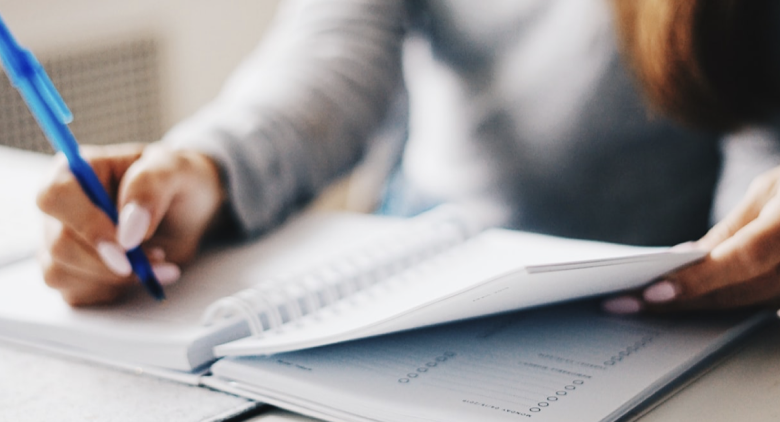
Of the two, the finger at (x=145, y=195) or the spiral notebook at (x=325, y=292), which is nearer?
the spiral notebook at (x=325, y=292)

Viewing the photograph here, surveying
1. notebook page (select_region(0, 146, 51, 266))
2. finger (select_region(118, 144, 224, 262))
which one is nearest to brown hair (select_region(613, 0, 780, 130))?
finger (select_region(118, 144, 224, 262))

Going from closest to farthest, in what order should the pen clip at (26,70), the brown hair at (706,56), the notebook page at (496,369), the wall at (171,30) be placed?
the notebook page at (496,369) < the pen clip at (26,70) < the brown hair at (706,56) < the wall at (171,30)

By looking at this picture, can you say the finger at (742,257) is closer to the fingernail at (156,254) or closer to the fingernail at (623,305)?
the fingernail at (623,305)

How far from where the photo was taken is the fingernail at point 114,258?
49cm

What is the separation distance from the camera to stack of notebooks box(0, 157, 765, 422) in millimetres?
376

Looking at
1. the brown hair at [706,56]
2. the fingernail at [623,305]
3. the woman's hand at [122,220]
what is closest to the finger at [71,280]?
the woman's hand at [122,220]

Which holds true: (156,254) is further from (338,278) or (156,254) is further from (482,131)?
(482,131)

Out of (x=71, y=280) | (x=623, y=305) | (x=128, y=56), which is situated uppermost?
(x=128, y=56)

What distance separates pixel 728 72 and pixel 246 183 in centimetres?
41

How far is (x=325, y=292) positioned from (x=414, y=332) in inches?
2.6

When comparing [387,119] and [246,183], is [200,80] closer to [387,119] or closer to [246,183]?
[387,119]

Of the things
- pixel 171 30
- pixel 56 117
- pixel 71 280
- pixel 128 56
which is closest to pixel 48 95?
pixel 56 117

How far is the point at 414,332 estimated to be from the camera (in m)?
0.46

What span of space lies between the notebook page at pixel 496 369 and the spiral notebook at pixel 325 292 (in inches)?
0.7
